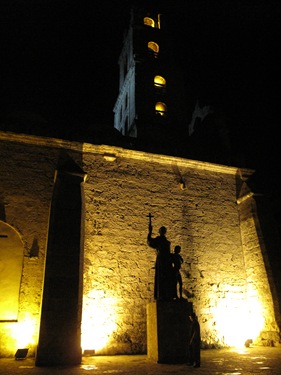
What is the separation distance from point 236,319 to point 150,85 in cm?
1236

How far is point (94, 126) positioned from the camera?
450 inches

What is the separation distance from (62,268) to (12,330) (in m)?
2.17

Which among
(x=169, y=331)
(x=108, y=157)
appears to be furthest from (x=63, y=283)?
(x=108, y=157)

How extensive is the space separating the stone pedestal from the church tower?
9245 millimetres

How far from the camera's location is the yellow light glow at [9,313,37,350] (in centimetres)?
805

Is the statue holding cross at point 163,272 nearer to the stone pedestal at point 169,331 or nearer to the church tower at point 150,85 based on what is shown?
the stone pedestal at point 169,331

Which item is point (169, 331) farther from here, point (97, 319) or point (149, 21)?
point (149, 21)

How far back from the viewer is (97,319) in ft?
28.9

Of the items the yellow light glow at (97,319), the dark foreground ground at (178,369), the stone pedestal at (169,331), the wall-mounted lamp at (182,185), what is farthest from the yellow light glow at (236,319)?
the wall-mounted lamp at (182,185)

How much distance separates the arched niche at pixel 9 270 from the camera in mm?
8328

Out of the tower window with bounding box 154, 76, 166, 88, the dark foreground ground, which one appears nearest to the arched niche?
the dark foreground ground

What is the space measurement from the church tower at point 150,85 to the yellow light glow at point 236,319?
7.91 metres

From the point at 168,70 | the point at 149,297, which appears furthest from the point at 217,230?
the point at 168,70

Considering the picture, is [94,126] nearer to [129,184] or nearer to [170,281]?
[129,184]
